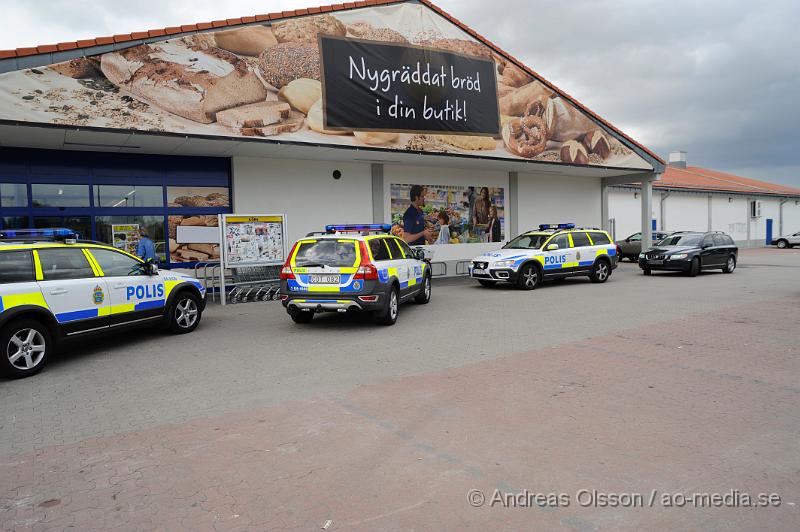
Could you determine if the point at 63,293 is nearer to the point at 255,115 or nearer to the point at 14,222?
the point at 255,115

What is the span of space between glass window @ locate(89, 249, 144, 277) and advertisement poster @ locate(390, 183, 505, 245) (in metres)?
10.4

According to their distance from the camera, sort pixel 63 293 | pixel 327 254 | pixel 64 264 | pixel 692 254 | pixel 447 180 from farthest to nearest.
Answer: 1. pixel 447 180
2. pixel 692 254
3. pixel 327 254
4. pixel 64 264
5. pixel 63 293

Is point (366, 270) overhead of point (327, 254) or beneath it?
beneath

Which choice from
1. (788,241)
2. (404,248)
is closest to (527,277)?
(404,248)

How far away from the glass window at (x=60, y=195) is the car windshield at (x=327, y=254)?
7.15 meters

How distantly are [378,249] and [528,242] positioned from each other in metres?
7.48

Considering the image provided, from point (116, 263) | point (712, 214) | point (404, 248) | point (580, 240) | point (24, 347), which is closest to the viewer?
point (24, 347)

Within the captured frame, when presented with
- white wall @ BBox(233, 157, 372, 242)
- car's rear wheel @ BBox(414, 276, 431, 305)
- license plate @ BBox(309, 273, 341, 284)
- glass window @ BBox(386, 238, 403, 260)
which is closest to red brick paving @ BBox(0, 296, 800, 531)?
license plate @ BBox(309, 273, 341, 284)

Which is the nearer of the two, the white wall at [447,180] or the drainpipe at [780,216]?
the white wall at [447,180]

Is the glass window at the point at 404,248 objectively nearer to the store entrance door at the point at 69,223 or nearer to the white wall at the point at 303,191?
the white wall at the point at 303,191

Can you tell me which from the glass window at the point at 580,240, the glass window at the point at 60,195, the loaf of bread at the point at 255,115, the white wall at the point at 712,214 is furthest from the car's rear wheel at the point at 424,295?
the white wall at the point at 712,214

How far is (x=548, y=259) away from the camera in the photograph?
15.8m

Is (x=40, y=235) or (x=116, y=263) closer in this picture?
(x=40, y=235)

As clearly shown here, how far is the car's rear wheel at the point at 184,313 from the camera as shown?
9539 millimetres
